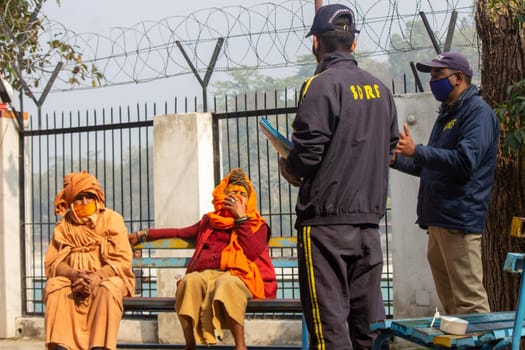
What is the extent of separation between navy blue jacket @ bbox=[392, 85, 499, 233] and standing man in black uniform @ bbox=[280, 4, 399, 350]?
0.92m

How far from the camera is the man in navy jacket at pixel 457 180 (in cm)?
510

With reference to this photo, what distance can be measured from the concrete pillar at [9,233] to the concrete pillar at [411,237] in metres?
3.72

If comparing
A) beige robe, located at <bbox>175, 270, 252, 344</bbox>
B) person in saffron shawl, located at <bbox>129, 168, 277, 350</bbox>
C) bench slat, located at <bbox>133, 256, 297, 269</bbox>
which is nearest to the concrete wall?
bench slat, located at <bbox>133, 256, 297, 269</bbox>

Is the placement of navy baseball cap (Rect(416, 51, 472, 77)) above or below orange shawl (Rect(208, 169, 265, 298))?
above

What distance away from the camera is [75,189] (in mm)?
6648

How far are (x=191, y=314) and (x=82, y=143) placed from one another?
3343 millimetres

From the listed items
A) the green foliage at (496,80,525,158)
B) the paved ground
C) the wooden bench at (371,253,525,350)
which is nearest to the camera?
the wooden bench at (371,253,525,350)

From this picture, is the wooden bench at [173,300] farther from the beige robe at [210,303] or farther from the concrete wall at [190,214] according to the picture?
the concrete wall at [190,214]

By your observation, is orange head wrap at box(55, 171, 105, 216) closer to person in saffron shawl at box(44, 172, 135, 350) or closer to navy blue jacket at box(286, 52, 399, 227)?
person in saffron shawl at box(44, 172, 135, 350)

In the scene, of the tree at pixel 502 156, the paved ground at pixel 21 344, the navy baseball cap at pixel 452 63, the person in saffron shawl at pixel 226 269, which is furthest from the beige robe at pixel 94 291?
the navy baseball cap at pixel 452 63

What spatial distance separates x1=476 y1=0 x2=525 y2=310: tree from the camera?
19.9 feet

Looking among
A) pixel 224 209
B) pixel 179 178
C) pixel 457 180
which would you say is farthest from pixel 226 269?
pixel 457 180

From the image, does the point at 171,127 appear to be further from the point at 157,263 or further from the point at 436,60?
the point at 436,60

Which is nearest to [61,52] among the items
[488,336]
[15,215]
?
[15,215]
